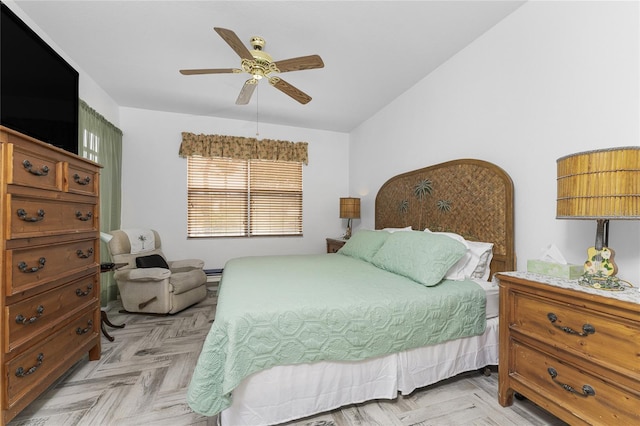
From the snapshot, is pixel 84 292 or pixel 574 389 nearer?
pixel 574 389

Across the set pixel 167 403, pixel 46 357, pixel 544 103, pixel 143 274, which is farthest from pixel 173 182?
pixel 544 103

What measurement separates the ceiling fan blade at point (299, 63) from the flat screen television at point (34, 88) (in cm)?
153

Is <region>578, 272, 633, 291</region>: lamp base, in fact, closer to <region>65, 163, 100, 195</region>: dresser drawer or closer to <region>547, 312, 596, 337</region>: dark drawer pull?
<region>547, 312, 596, 337</region>: dark drawer pull

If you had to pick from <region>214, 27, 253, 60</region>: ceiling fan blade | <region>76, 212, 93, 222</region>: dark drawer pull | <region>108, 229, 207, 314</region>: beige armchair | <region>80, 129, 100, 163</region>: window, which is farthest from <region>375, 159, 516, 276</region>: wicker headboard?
<region>80, 129, 100, 163</region>: window

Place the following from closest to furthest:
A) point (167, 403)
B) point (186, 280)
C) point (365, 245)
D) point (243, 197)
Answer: point (167, 403) < point (365, 245) < point (186, 280) < point (243, 197)

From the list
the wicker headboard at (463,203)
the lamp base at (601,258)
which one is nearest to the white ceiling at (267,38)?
the wicker headboard at (463,203)

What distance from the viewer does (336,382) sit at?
148 centimetres

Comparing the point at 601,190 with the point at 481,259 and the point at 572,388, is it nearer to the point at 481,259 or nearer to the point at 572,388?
the point at 572,388

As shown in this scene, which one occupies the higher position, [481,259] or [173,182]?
→ [173,182]

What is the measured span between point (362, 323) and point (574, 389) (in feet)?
3.26

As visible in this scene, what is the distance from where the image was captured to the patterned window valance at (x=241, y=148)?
4.04 metres

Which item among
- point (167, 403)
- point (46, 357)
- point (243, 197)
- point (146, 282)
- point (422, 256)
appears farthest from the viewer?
point (243, 197)

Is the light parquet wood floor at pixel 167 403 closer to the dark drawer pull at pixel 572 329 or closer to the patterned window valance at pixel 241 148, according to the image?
the dark drawer pull at pixel 572 329

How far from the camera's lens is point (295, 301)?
147 cm
